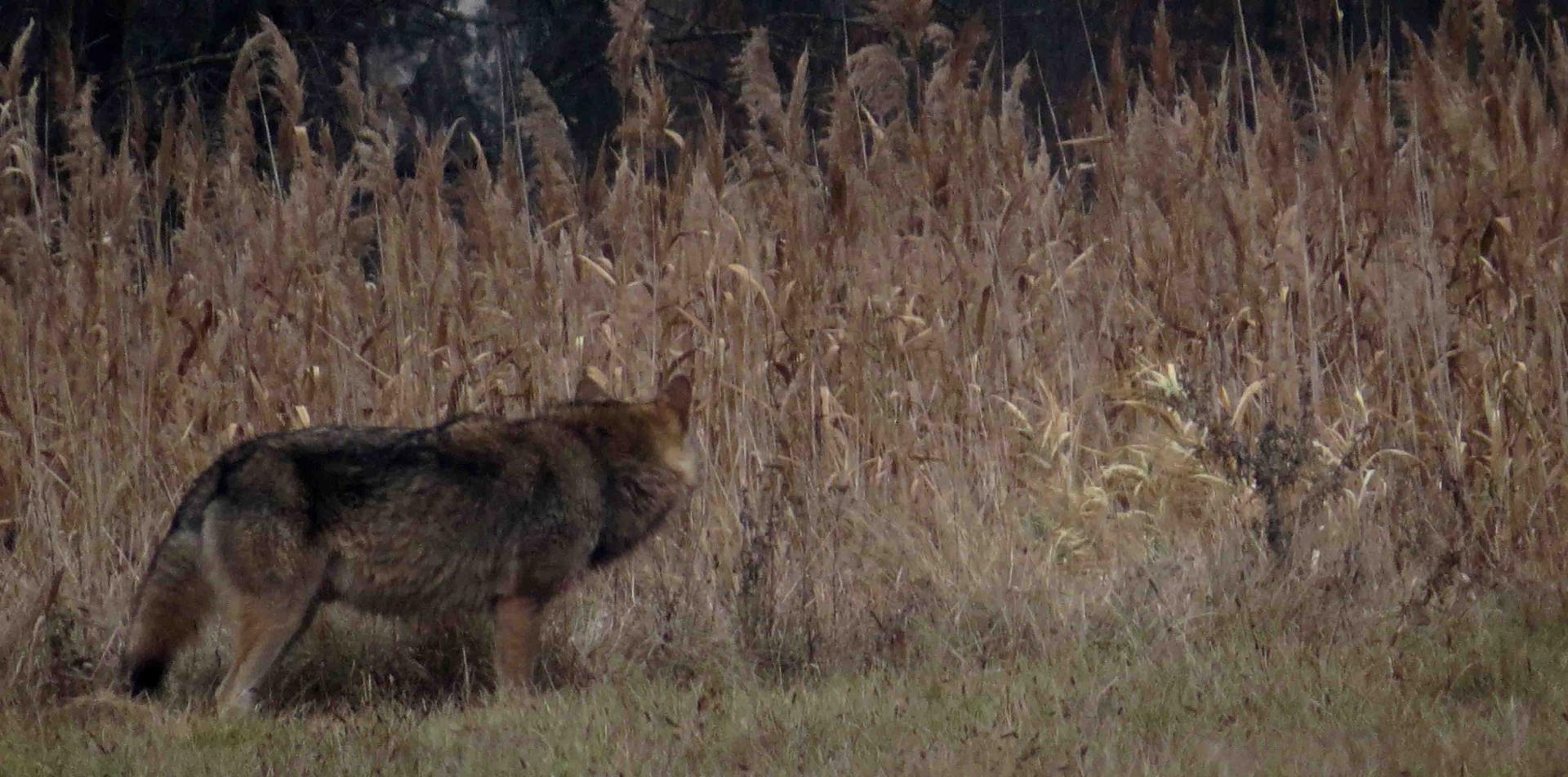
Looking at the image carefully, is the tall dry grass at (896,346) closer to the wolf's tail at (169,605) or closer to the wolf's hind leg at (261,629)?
the wolf's tail at (169,605)

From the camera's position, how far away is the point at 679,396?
6.19 m

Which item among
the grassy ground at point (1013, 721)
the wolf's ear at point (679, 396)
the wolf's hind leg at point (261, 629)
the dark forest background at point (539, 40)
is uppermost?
the dark forest background at point (539, 40)

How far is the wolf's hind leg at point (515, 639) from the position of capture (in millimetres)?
5480

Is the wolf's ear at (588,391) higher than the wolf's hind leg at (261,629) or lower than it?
higher

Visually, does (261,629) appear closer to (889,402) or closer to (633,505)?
(633,505)

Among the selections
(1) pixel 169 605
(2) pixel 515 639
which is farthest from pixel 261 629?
(2) pixel 515 639

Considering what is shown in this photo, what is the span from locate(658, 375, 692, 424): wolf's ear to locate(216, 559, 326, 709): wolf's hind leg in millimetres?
1405

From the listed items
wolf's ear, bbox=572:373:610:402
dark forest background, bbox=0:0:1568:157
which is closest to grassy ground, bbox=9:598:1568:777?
wolf's ear, bbox=572:373:610:402

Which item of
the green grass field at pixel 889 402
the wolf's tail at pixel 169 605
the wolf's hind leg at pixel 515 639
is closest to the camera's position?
the green grass field at pixel 889 402

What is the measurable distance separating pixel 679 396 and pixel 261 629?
5.51 feet

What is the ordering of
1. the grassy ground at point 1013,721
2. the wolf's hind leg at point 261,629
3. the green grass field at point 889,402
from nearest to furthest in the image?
the grassy ground at point 1013,721 < the green grass field at point 889,402 < the wolf's hind leg at point 261,629

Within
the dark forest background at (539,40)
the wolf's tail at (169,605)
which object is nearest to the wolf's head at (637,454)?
the wolf's tail at (169,605)

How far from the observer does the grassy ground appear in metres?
4.28

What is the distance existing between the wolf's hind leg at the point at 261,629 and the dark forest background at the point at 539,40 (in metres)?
7.66
